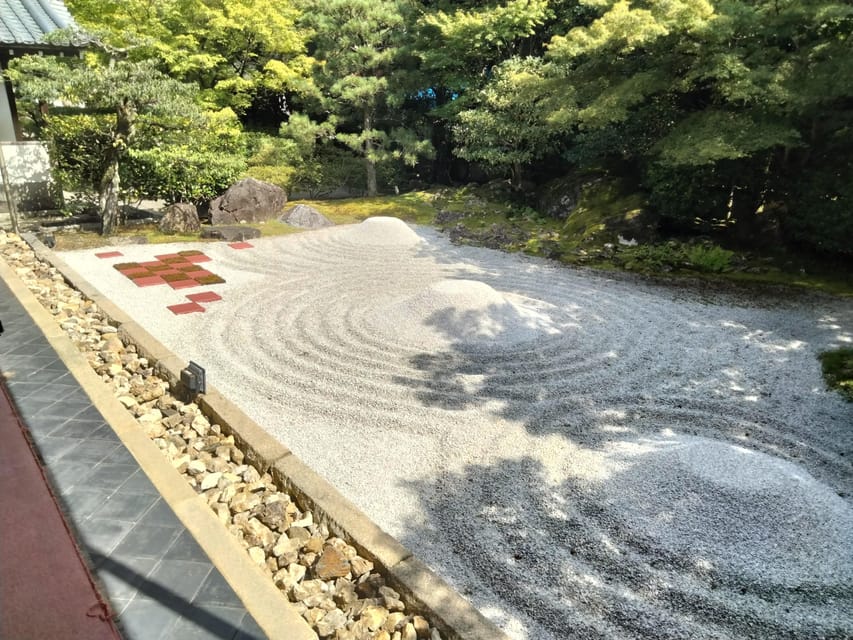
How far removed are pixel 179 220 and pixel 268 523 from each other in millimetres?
12723

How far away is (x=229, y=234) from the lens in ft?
47.7

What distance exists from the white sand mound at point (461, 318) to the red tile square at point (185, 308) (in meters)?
3.05

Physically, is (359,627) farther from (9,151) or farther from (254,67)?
(254,67)

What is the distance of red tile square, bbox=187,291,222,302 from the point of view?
9.96 metres

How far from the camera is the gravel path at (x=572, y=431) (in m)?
3.93

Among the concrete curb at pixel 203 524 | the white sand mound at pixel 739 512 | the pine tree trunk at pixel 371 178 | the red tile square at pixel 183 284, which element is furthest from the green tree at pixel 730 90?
the concrete curb at pixel 203 524

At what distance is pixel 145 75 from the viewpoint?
40.6ft

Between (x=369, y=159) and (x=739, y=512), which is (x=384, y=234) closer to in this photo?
(x=369, y=159)

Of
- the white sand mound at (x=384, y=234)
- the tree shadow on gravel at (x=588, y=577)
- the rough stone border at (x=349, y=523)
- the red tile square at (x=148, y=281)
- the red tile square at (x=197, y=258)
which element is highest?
the white sand mound at (x=384, y=234)

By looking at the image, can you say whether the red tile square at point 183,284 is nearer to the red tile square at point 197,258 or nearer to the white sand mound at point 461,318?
the red tile square at point 197,258

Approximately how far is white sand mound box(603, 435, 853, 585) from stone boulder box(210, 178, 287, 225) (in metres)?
13.9

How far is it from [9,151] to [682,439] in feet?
56.5

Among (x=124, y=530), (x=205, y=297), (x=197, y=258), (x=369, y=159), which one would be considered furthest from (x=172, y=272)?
(x=369, y=159)

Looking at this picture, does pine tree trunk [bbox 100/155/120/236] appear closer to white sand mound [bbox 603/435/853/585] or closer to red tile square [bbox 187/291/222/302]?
red tile square [bbox 187/291/222/302]
